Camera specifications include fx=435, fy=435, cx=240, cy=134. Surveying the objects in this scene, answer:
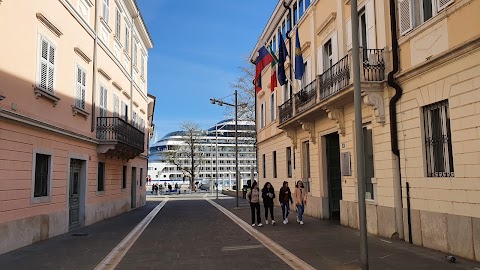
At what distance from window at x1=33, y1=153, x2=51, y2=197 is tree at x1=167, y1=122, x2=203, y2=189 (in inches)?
2242

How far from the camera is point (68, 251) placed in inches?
437

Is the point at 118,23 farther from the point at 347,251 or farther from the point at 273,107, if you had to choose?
the point at 347,251

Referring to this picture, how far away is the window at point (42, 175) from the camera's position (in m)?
13.0

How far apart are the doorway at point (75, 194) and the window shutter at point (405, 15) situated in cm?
1214

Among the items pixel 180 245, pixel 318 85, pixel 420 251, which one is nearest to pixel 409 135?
pixel 420 251

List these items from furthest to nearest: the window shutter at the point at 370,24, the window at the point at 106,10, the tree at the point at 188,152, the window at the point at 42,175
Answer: the tree at the point at 188,152, the window at the point at 106,10, the window shutter at the point at 370,24, the window at the point at 42,175

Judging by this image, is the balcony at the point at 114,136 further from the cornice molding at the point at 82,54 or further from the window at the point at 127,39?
the window at the point at 127,39

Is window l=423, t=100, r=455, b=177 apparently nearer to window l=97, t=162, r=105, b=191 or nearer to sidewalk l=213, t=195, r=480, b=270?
sidewalk l=213, t=195, r=480, b=270

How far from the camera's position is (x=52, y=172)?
14.0m

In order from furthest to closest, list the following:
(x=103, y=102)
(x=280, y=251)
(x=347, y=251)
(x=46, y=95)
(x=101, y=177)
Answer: (x=101, y=177) < (x=103, y=102) < (x=46, y=95) < (x=280, y=251) < (x=347, y=251)

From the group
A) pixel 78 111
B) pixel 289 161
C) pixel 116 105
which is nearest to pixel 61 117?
pixel 78 111

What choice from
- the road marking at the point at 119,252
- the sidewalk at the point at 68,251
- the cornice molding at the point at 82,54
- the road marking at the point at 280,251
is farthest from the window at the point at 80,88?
the road marking at the point at 280,251

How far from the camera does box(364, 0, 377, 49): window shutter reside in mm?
13288

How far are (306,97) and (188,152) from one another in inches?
2358
